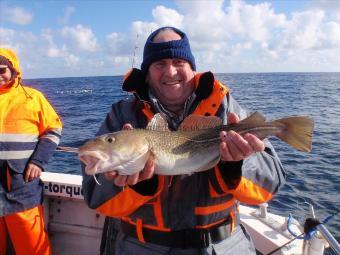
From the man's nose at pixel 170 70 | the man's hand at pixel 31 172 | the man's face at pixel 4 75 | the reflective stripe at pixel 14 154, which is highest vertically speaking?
the man's nose at pixel 170 70

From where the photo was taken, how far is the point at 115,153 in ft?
10.0

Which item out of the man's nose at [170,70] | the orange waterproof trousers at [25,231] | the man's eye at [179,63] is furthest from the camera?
the orange waterproof trousers at [25,231]

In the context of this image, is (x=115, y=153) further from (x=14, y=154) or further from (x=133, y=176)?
(x=14, y=154)

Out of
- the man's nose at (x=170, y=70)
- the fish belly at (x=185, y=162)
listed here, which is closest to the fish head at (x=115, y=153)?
the fish belly at (x=185, y=162)

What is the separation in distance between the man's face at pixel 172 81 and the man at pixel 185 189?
0.4 inches

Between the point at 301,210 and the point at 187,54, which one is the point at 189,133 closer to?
the point at 187,54

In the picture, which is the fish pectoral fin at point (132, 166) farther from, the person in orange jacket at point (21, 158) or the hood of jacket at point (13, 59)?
the hood of jacket at point (13, 59)

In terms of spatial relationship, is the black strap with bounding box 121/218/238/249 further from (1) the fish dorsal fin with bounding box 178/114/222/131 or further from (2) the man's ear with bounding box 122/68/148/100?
(2) the man's ear with bounding box 122/68/148/100

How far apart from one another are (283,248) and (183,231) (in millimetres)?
1962

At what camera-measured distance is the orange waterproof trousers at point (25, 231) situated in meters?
5.02

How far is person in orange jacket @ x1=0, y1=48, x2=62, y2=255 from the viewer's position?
16.5ft

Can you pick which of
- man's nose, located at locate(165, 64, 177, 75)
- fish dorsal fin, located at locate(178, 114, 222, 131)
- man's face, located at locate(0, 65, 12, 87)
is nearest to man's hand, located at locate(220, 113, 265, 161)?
fish dorsal fin, located at locate(178, 114, 222, 131)

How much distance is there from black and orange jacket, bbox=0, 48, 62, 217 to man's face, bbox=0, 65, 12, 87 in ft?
0.25

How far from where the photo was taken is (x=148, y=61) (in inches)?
150
